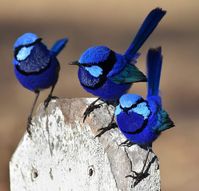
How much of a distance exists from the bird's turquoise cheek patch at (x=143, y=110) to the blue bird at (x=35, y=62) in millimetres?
632

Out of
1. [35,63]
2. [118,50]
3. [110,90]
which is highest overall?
[118,50]

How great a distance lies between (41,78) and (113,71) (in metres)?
0.28

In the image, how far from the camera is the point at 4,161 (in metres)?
4.78

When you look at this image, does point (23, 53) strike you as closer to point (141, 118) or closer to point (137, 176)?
point (141, 118)

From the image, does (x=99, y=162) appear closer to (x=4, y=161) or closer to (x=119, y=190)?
(x=119, y=190)

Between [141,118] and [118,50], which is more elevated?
[118,50]

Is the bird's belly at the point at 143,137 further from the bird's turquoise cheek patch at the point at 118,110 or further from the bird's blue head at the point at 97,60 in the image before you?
the bird's blue head at the point at 97,60

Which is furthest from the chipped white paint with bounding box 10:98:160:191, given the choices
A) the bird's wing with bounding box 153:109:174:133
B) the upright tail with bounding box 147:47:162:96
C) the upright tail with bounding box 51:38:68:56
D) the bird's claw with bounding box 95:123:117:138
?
the upright tail with bounding box 51:38:68:56

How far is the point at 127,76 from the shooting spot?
3371mm

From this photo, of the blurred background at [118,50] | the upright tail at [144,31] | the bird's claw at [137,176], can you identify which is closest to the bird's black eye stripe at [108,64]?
the upright tail at [144,31]

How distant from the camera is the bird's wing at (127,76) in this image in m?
3.30

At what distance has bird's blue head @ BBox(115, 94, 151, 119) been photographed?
271 centimetres

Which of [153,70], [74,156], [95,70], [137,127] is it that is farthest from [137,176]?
[95,70]

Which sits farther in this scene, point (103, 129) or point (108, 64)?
point (108, 64)
